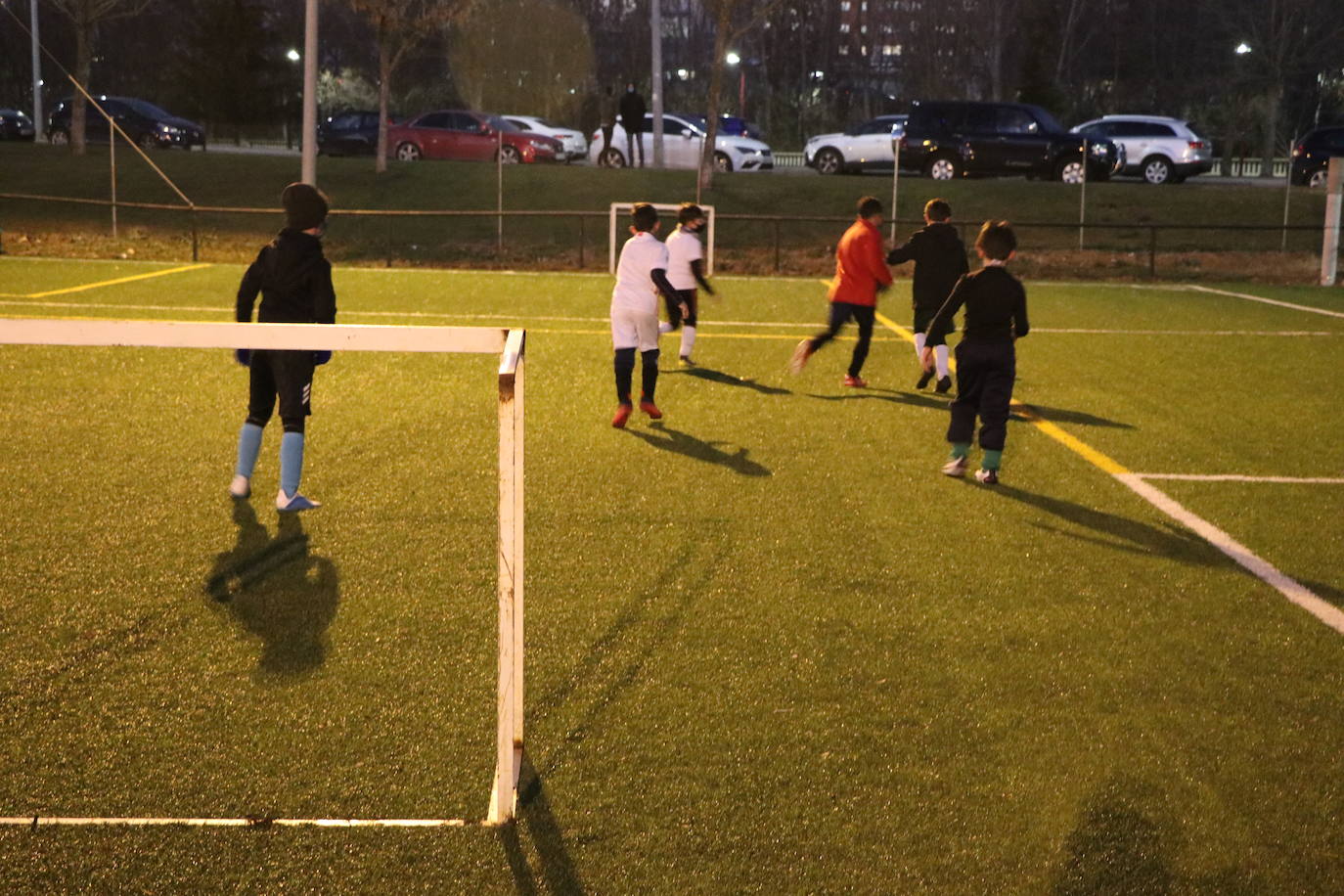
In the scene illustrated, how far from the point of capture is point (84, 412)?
9.80 m

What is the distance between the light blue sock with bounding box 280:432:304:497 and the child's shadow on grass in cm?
18

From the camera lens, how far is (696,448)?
922 centimetres

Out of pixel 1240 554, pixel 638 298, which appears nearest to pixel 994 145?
pixel 638 298

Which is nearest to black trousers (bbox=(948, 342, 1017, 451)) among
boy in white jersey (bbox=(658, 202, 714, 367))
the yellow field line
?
boy in white jersey (bbox=(658, 202, 714, 367))

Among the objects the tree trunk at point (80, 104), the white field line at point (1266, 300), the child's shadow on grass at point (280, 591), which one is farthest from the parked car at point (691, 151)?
the child's shadow on grass at point (280, 591)

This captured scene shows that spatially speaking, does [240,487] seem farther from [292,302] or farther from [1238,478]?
[1238,478]

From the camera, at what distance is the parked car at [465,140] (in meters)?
37.3

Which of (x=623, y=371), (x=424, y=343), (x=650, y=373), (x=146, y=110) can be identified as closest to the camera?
(x=424, y=343)

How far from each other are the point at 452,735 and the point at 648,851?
977mm

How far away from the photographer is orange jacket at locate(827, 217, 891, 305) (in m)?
10.9

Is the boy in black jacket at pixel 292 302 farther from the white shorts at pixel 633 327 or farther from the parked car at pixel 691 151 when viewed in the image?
the parked car at pixel 691 151

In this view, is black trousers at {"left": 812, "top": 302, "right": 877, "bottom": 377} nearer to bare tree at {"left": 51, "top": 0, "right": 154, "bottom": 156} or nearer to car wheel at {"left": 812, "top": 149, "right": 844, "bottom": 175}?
car wheel at {"left": 812, "top": 149, "right": 844, "bottom": 175}

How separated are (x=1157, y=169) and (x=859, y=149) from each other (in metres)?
7.13

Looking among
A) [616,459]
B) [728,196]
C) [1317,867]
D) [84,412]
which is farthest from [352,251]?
[1317,867]
